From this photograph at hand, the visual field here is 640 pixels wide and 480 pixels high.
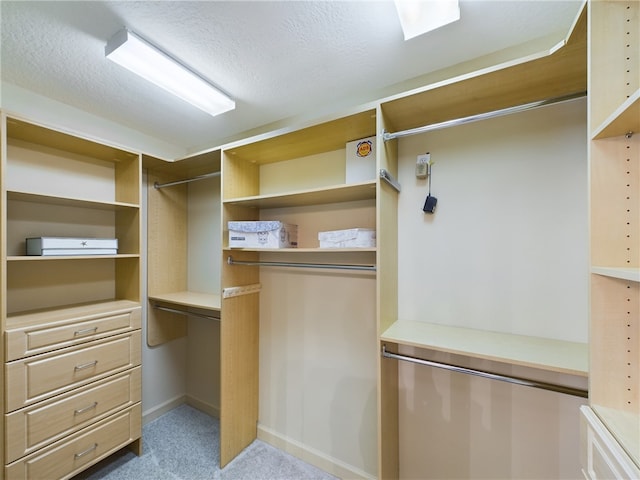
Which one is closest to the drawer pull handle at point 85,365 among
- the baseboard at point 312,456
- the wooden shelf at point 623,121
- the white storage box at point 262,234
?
the white storage box at point 262,234

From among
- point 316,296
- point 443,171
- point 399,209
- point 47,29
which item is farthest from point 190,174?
point 443,171

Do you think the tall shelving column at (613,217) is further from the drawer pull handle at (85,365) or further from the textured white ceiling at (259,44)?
the drawer pull handle at (85,365)

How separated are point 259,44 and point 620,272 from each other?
1.67 m

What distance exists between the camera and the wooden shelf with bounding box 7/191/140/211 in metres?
1.61

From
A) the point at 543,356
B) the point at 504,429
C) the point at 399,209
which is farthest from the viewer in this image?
the point at 399,209

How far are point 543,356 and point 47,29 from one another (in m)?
2.63

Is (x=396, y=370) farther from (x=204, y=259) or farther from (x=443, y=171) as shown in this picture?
(x=204, y=259)

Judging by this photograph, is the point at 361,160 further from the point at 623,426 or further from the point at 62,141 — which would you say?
the point at 62,141

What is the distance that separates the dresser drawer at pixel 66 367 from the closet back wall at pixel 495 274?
6.21 feet

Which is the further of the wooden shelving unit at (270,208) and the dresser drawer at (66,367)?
the wooden shelving unit at (270,208)

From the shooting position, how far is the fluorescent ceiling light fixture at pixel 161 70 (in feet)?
4.30

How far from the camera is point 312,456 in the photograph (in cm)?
198

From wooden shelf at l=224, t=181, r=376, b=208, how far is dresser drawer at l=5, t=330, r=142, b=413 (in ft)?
4.09

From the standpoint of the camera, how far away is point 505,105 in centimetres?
138
